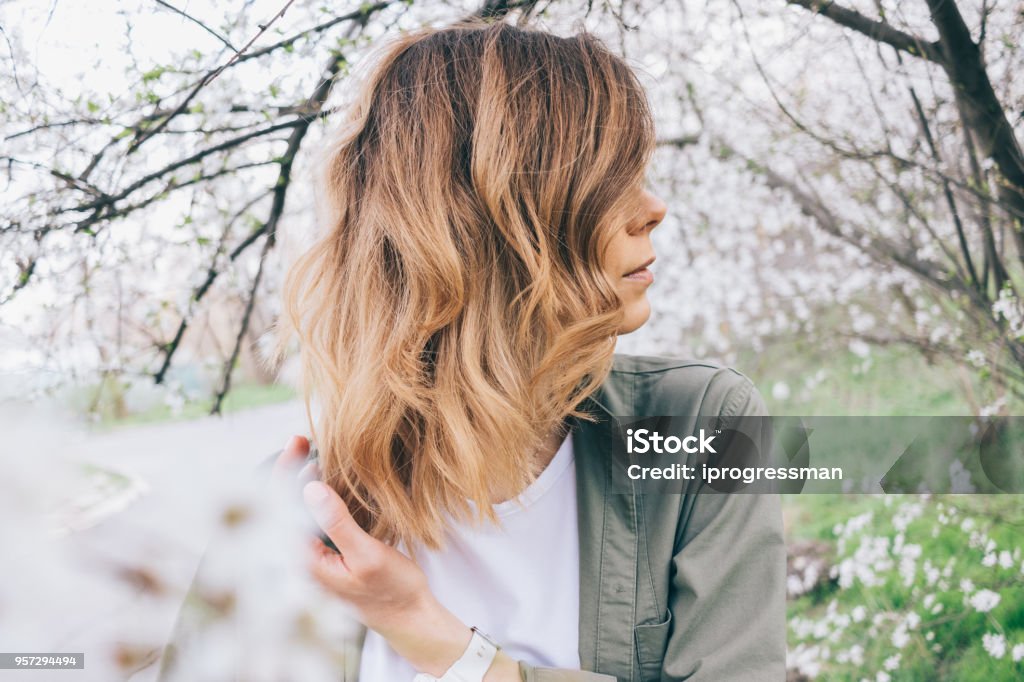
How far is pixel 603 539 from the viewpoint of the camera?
89 cm

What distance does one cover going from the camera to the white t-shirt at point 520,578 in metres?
0.89

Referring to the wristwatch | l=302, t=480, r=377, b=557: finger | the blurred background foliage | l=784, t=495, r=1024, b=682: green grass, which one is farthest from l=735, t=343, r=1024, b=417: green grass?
l=302, t=480, r=377, b=557: finger

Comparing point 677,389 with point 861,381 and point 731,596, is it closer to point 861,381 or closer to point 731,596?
point 731,596

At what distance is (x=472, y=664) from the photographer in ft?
2.70

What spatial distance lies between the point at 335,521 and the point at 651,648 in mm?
457

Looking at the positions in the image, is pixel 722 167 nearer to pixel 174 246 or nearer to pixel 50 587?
pixel 174 246

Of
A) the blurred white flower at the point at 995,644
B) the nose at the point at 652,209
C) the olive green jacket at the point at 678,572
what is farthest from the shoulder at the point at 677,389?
the blurred white flower at the point at 995,644

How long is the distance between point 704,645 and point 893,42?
4.24 feet

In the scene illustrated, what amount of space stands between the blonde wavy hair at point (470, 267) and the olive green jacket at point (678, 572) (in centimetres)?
12

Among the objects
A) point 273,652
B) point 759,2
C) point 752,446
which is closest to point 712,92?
point 759,2

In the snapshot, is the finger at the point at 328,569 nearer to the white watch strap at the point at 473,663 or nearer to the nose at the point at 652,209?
the white watch strap at the point at 473,663

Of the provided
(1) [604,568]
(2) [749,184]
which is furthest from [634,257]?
(2) [749,184]

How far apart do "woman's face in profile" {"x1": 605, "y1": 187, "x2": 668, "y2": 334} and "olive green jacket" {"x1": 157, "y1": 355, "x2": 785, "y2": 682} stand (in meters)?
0.13

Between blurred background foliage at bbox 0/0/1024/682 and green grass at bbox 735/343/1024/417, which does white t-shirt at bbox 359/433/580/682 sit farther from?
green grass at bbox 735/343/1024/417
